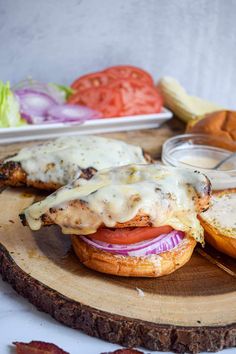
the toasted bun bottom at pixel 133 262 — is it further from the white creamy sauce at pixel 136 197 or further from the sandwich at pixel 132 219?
the white creamy sauce at pixel 136 197

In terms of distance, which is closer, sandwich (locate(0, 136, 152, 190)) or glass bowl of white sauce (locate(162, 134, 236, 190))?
sandwich (locate(0, 136, 152, 190))

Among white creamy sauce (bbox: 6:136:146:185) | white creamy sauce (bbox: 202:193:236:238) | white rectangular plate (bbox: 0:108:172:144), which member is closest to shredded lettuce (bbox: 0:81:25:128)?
white rectangular plate (bbox: 0:108:172:144)

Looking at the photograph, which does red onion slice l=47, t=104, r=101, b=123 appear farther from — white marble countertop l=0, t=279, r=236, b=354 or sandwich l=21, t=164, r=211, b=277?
white marble countertop l=0, t=279, r=236, b=354

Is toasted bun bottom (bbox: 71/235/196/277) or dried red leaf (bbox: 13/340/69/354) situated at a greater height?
toasted bun bottom (bbox: 71/235/196/277)

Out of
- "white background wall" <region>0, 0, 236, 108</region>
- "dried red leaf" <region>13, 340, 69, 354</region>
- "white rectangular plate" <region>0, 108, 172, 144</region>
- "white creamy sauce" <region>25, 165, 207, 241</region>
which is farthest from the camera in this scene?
"white background wall" <region>0, 0, 236, 108</region>

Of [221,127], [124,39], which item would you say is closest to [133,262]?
[221,127]

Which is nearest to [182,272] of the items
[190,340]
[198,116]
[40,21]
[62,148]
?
[190,340]
